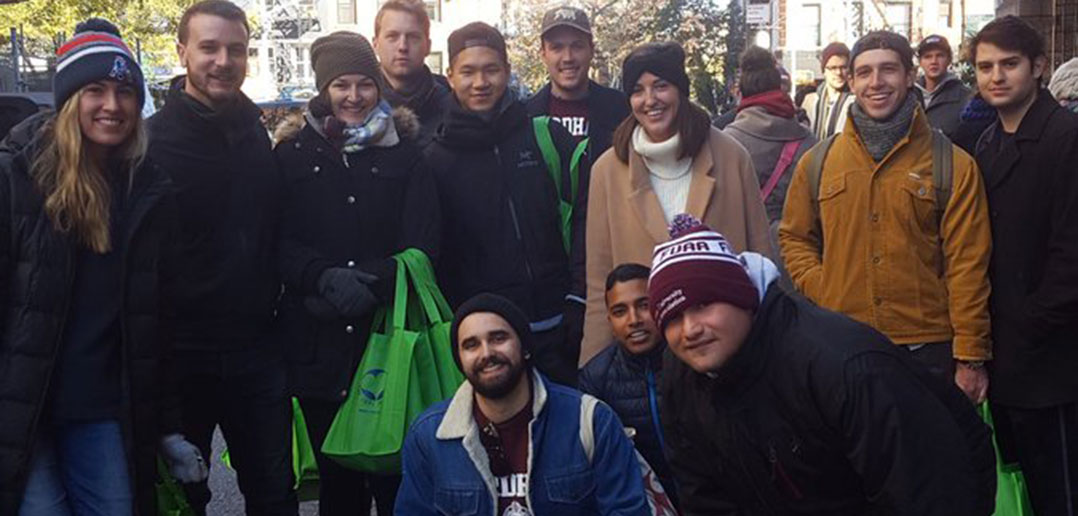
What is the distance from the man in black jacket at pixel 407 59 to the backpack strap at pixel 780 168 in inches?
65.8

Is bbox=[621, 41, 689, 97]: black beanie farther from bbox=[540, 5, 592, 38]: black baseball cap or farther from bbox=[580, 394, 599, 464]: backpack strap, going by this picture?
bbox=[580, 394, 599, 464]: backpack strap

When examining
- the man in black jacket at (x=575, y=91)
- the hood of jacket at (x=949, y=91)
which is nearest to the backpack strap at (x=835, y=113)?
the hood of jacket at (x=949, y=91)

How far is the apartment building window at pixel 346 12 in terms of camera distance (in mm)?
54219

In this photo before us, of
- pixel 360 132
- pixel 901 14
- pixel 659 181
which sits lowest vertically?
pixel 659 181

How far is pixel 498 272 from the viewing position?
16.4 ft

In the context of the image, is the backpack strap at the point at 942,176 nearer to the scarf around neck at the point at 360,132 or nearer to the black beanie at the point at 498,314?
the black beanie at the point at 498,314

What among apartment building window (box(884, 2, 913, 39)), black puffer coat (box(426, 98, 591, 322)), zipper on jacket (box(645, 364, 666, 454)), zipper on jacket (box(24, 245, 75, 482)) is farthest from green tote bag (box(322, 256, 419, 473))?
apartment building window (box(884, 2, 913, 39))

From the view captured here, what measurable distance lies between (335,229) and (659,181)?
1.25 metres

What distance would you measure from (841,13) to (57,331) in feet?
140

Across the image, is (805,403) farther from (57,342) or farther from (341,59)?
(341,59)

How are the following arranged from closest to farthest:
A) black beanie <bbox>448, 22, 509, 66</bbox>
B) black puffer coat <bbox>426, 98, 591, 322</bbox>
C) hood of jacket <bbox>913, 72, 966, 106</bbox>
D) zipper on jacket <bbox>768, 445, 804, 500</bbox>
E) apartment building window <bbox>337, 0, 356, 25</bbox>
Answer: zipper on jacket <bbox>768, 445, 804, 500</bbox> < black puffer coat <bbox>426, 98, 591, 322</bbox> < black beanie <bbox>448, 22, 509, 66</bbox> < hood of jacket <bbox>913, 72, 966, 106</bbox> < apartment building window <bbox>337, 0, 356, 25</bbox>

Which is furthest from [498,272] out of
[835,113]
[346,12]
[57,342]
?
[346,12]

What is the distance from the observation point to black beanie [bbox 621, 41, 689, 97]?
4.80 metres

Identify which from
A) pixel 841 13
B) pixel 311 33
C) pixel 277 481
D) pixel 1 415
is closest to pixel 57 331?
pixel 1 415
